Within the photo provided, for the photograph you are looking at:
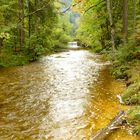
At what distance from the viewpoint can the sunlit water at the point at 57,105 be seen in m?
7.68

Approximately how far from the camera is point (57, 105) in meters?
10.2

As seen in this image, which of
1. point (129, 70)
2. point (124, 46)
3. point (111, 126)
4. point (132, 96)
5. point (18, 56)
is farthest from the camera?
point (18, 56)

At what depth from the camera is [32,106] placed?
10.1 meters

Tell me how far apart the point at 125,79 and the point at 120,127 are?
6.68 meters

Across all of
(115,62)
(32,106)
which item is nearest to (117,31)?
(115,62)

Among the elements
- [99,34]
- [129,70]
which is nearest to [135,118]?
[129,70]

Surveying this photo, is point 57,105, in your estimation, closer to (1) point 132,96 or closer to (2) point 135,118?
(1) point 132,96

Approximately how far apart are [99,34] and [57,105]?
74.2 feet

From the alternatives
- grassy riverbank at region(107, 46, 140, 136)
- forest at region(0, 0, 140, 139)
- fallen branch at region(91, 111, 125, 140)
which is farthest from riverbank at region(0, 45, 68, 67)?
fallen branch at region(91, 111, 125, 140)

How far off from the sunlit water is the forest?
0.79 meters

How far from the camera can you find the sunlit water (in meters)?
7.68

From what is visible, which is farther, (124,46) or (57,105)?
(124,46)

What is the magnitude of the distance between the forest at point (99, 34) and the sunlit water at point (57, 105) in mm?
785

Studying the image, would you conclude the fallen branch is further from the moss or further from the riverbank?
the riverbank
